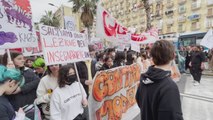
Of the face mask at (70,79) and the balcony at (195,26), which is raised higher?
the balcony at (195,26)

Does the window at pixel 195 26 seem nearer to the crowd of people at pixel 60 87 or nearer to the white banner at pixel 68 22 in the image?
the white banner at pixel 68 22

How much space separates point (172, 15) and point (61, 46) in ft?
125

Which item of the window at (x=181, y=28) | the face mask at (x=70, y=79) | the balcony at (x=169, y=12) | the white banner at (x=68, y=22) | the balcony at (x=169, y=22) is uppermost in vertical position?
the balcony at (x=169, y=12)

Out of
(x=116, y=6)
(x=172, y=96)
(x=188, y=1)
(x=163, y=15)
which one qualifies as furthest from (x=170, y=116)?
(x=116, y=6)

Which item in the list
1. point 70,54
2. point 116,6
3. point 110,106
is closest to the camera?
point 70,54

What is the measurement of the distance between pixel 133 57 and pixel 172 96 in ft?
15.7

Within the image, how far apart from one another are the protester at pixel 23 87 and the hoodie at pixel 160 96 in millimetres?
1711

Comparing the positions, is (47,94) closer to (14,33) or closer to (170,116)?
(14,33)

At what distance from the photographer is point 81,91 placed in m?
2.77

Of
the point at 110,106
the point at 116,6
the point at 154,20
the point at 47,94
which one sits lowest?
the point at 110,106

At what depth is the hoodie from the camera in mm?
1680

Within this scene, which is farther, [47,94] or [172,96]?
[47,94]

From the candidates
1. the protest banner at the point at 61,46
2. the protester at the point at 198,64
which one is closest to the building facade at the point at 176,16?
the protester at the point at 198,64

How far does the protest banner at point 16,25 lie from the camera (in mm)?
2562
